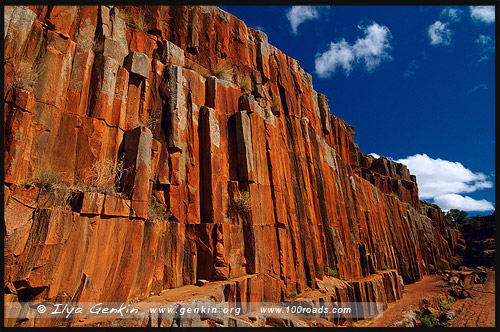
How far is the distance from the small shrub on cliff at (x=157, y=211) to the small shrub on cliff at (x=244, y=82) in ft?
21.9

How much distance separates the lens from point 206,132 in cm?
1040

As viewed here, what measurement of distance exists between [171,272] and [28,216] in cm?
383

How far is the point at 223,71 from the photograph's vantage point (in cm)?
1294

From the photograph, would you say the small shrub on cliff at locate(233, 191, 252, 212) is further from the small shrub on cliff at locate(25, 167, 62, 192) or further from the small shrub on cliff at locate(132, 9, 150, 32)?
the small shrub on cliff at locate(132, 9, 150, 32)

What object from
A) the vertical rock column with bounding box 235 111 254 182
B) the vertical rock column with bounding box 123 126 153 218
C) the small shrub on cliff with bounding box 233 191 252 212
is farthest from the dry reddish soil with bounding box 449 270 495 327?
the vertical rock column with bounding box 123 126 153 218

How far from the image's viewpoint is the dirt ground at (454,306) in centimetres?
1471

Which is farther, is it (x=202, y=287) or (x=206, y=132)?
(x=206, y=132)

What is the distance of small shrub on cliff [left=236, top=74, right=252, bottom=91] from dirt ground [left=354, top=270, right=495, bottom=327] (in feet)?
36.7

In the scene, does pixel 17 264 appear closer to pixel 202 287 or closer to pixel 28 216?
pixel 28 216

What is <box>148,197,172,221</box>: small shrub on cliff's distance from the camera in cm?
827

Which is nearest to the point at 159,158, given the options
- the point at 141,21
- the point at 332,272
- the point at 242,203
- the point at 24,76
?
the point at 242,203

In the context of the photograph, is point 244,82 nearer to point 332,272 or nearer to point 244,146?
point 244,146

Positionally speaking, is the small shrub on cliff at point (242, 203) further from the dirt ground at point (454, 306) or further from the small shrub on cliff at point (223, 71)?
the dirt ground at point (454, 306)
